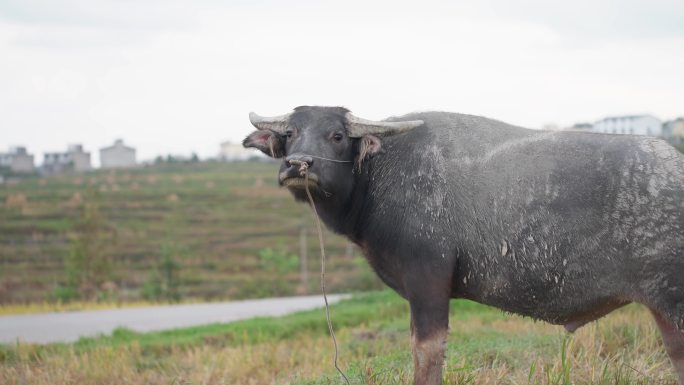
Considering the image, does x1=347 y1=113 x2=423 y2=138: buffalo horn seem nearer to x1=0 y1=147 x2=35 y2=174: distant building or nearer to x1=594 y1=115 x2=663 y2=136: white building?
x1=594 y1=115 x2=663 y2=136: white building

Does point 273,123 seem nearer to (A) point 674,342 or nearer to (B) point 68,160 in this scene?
(A) point 674,342

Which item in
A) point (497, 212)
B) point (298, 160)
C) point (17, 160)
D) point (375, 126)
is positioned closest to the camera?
point (298, 160)

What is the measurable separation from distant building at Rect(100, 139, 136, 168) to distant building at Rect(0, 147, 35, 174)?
401 inches

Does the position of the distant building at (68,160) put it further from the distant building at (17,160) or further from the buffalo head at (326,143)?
the buffalo head at (326,143)

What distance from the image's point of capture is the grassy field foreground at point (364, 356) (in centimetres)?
615

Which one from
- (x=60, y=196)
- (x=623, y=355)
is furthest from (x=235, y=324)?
(x=60, y=196)

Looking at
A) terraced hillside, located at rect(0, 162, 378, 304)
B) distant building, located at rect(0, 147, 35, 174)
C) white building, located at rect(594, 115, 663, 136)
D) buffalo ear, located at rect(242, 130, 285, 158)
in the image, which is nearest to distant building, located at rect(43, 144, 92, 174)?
distant building, located at rect(0, 147, 35, 174)

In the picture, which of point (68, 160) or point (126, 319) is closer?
point (126, 319)

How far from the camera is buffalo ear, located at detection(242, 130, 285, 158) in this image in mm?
5500

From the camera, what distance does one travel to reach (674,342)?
529 centimetres

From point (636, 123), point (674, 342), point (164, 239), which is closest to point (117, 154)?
point (164, 239)

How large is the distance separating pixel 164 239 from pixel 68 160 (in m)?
58.1

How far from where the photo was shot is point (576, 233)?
16.0 ft

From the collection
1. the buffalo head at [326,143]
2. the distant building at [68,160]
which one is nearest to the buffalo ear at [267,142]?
the buffalo head at [326,143]
